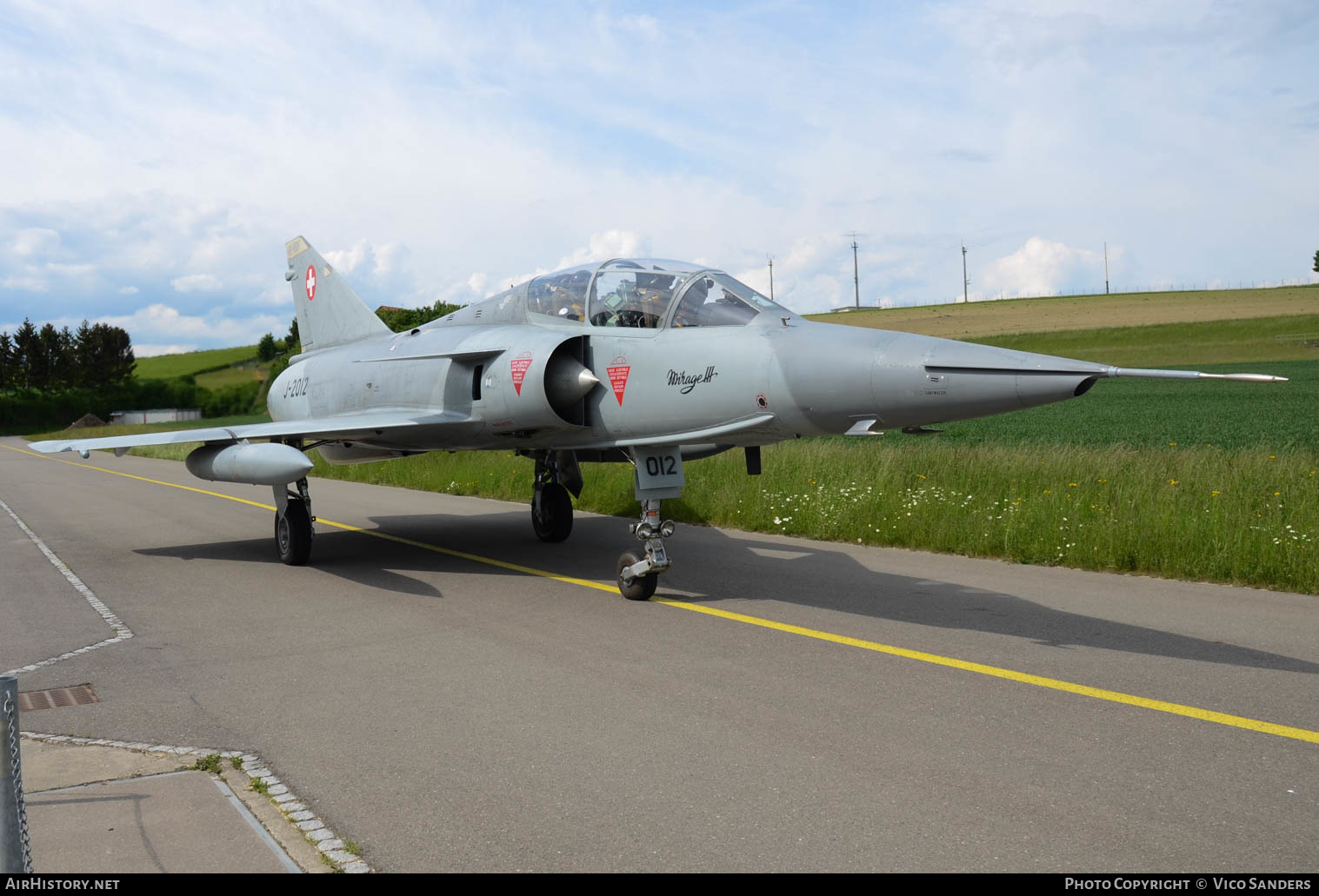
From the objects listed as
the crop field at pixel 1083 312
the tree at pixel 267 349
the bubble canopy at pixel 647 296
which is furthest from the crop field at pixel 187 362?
the bubble canopy at pixel 647 296

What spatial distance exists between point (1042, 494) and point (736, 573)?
3.88 metres

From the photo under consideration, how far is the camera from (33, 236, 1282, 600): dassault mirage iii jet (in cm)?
651

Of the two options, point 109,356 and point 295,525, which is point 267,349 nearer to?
point 109,356

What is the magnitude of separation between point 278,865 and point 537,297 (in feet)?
22.3

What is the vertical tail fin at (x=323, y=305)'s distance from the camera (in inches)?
538

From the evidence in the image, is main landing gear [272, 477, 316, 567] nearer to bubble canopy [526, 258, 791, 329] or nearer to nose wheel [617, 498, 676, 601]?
bubble canopy [526, 258, 791, 329]

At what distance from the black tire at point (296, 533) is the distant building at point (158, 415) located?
88590 mm

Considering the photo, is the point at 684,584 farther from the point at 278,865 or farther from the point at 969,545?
the point at 278,865

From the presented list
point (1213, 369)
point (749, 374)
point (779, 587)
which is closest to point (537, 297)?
point (749, 374)

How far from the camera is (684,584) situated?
30.3ft

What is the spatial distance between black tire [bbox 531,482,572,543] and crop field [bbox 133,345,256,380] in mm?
100136

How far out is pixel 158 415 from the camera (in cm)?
9338

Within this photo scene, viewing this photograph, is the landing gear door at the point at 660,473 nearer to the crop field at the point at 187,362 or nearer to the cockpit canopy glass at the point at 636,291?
the cockpit canopy glass at the point at 636,291

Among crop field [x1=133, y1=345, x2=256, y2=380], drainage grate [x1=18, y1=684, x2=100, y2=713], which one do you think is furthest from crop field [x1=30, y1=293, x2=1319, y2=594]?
crop field [x1=133, y1=345, x2=256, y2=380]
